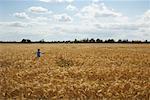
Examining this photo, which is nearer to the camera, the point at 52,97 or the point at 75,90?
the point at 52,97

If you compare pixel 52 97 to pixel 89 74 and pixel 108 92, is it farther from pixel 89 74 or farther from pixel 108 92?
pixel 89 74

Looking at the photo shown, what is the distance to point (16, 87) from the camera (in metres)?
13.2

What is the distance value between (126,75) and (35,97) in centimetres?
594

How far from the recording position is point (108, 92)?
1231 centimetres

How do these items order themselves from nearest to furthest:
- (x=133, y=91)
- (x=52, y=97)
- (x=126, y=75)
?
(x=52, y=97) → (x=133, y=91) → (x=126, y=75)

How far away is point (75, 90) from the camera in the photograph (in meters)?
12.7

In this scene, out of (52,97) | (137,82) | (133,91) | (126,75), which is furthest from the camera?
(126,75)

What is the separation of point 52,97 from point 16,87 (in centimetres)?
210

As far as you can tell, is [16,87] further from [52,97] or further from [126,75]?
[126,75]

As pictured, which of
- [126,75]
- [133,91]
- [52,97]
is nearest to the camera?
[52,97]

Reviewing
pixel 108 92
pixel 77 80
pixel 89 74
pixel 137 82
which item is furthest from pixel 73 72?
pixel 108 92

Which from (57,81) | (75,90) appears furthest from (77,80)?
(75,90)

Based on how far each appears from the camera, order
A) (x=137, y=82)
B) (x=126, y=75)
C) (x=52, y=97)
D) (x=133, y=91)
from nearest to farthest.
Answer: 1. (x=52, y=97)
2. (x=133, y=91)
3. (x=137, y=82)
4. (x=126, y=75)

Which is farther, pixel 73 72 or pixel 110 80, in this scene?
pixel 73 72
